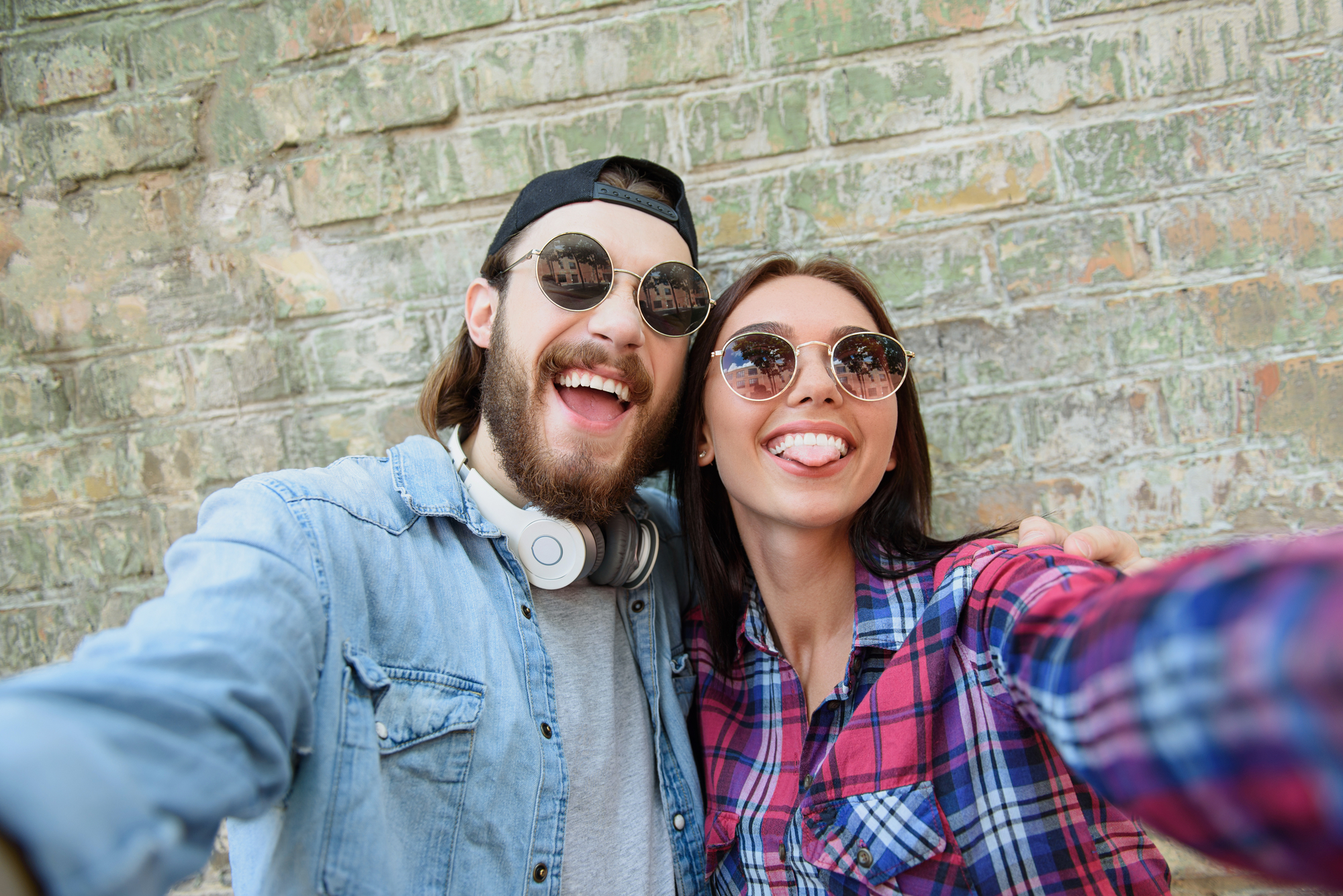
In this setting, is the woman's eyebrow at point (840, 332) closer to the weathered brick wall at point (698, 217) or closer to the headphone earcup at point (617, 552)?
the weathered brick wall at point (698, 217)

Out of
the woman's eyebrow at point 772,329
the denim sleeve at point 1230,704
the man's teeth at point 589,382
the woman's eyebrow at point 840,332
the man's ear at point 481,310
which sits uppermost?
the man's ear at point 481,310

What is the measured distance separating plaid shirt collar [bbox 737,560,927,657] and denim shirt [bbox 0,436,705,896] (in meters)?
0.26

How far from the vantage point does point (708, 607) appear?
2.09 metres

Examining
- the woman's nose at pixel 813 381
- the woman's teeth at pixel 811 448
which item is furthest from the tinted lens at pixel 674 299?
the woman's teeth at pixel 811 448

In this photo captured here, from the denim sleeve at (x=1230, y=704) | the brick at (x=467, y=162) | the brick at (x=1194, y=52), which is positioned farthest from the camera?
the brick at (x=467, y=162)

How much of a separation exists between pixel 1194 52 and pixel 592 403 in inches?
86.2

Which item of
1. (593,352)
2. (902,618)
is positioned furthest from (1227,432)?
(593,352)

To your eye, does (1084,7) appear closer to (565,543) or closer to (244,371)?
(565,543)

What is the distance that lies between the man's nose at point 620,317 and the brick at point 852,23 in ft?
3.19

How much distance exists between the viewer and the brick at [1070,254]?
226cm

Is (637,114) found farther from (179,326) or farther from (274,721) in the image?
(274,721)

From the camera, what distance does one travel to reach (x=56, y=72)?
247 cm

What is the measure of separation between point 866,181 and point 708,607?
1.49 metres

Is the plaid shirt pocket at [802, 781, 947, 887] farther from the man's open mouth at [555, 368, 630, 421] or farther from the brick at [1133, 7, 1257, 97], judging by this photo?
the brick at [1133, 7, 1257, 97]
